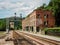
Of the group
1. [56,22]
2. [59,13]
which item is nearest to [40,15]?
[56,22]

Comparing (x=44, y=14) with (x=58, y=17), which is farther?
(x=44, y=14)

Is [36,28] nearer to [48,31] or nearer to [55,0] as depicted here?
[55,0]

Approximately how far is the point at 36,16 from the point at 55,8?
15933 millimetres

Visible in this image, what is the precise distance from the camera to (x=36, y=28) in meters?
102

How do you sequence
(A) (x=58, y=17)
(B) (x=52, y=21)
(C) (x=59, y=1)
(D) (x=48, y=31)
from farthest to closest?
(B) (x=52, y=21) → (A) (x=58, y=17) → (C) (x=59, y=1) → (D) (x=48, y=31)

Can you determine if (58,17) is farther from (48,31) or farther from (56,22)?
(48,31)

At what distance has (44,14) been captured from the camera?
105875 millimetres

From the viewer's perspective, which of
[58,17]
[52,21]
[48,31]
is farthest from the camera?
[52,21]

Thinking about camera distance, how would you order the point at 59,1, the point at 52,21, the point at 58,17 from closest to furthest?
the point at 59,1, the point at 58,17, the point at 52,21

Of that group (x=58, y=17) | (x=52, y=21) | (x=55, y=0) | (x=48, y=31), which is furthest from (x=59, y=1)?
(x=48, y=31)

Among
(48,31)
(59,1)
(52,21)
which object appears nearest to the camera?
(48,31)

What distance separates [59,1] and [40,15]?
20481mm

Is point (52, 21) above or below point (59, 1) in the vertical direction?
below

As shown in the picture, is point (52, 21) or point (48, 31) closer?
point (48, 31)
